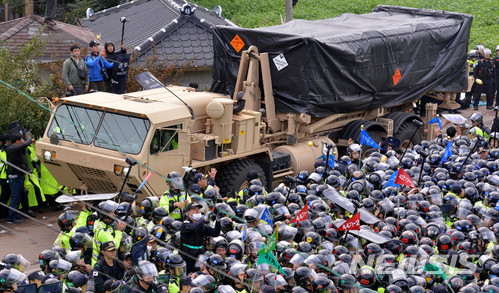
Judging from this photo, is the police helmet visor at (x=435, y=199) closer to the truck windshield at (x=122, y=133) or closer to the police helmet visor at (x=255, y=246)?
the police helmet visor at (x=255, y=246)

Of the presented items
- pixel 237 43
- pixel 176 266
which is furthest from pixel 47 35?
pixel 176 266

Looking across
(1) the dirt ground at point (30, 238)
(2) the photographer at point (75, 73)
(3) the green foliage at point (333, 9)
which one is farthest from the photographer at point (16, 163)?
(3) the green foliage at point (333, 9)

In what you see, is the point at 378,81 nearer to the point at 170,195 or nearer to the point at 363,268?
the point at 170,195

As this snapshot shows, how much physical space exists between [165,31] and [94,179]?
8113 mm

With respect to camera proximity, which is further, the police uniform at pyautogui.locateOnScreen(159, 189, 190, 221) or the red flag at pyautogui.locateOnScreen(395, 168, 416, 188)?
the red flag at pyautogui.locateOnScreen(395, 168, 416, 188)

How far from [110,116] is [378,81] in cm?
663

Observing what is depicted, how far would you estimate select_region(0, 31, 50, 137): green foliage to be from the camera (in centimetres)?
1535

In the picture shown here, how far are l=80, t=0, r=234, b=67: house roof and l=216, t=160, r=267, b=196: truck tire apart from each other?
17.6ft

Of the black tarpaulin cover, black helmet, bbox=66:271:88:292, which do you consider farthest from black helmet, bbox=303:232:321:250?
the black tarpaulin cover

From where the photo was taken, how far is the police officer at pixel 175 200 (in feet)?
40.2

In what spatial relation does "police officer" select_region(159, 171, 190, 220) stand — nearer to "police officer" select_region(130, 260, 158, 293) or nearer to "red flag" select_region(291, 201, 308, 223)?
"red flag" select_region(291, 201, 308, 223)

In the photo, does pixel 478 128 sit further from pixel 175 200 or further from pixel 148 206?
pixel 148 206

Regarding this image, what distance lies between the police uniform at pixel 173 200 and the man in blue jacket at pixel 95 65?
505 centimetres

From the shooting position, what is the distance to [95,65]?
54.9 ft
